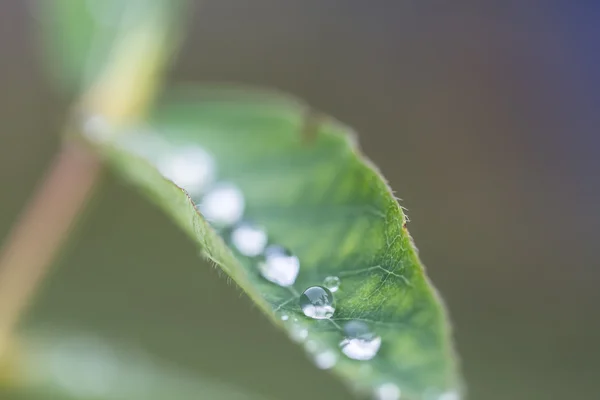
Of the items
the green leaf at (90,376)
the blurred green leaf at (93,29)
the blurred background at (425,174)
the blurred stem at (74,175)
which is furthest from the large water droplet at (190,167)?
the blurred background at (425,174)

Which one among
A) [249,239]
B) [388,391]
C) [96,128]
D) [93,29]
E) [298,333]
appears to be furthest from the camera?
[93,29]

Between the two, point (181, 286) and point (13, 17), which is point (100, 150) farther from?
point (13, 17)

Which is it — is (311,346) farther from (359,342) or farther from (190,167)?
(190,167)

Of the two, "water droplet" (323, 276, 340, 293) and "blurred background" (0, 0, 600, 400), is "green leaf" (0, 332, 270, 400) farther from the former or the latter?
"blurred background" (0, 0, 600, 400)

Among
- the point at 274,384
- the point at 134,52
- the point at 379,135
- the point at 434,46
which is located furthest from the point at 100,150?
the point at 434,46

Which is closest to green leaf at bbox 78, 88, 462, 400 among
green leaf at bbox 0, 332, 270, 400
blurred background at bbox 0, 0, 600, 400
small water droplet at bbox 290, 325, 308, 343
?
small water droplet at bbox 290, 325, 308, 343

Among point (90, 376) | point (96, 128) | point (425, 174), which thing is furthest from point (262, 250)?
point (425, 174)

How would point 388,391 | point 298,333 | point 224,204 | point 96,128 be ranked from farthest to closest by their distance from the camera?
point 96,128, point 224,204, point 388,391, point 298,333
